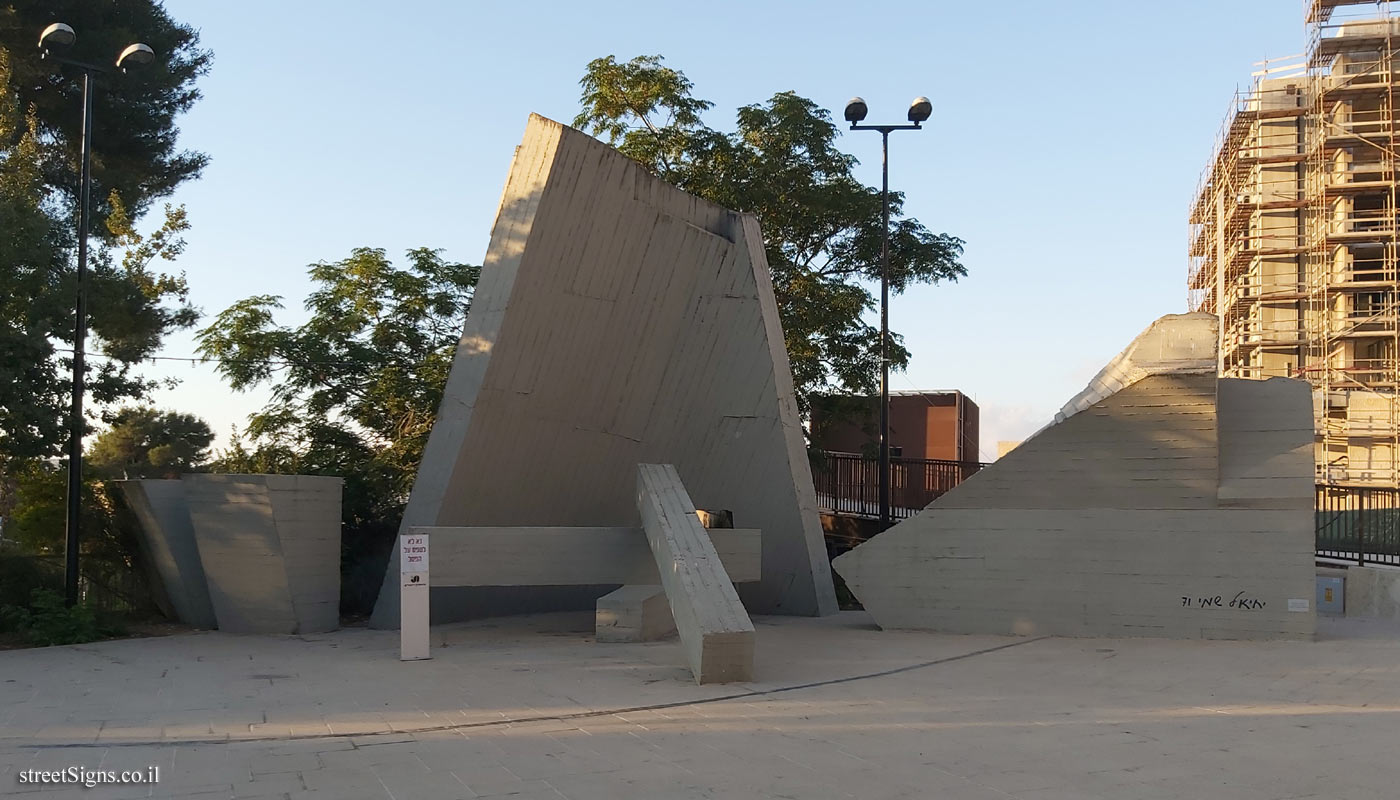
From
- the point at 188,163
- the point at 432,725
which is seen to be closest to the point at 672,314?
the point at 432,725

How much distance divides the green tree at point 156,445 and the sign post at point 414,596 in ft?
36.3

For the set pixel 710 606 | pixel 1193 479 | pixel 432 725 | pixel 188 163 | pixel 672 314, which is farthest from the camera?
pixel 188 163

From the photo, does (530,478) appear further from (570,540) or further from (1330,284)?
(1330,284)

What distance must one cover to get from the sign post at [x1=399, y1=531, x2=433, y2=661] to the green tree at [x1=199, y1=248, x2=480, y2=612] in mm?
6165

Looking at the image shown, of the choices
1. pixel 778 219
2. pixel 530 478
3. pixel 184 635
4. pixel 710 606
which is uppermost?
pixel 778 219

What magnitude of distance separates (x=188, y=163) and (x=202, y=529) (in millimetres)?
13330

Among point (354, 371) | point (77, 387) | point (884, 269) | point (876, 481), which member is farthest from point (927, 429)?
point (77, 387)

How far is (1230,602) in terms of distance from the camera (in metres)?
12.1

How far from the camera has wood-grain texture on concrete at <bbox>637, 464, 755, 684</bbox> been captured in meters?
9.34

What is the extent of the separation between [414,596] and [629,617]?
2.60 metres

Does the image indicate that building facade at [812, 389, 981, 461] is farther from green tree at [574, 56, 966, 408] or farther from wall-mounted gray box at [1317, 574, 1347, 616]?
wall-mounted gray box at [1317, 574, 1347, 616]

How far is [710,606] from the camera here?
32.3 ft

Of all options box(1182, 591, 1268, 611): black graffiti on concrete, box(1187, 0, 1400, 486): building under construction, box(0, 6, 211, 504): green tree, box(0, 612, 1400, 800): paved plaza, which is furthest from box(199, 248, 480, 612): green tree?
box(1187, 0, 1400, 486): building under construction

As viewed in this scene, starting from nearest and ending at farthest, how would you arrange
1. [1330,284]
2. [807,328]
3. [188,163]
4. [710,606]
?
[710,606] → [807,328] → [188,163] → [1330,284]
